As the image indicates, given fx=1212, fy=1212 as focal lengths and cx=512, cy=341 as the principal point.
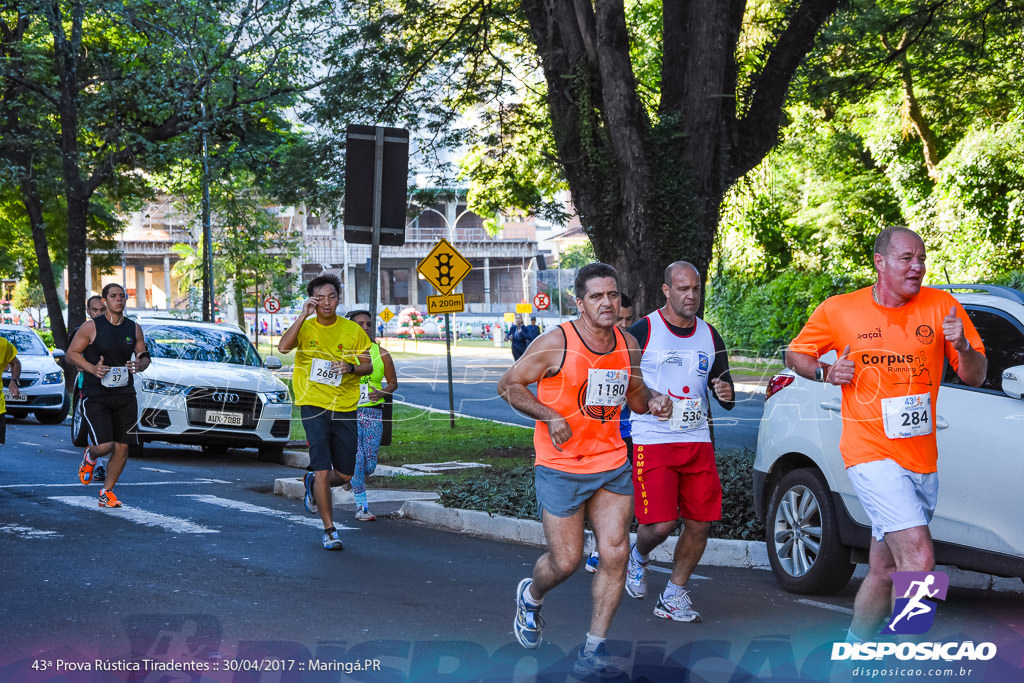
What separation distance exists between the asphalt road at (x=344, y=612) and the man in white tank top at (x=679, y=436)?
0.45 metres

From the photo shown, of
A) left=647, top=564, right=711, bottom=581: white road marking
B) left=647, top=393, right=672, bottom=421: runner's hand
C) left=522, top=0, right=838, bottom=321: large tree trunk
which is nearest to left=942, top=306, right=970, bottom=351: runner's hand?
left=647, top=393, right=672, bottom=421: runner's hand

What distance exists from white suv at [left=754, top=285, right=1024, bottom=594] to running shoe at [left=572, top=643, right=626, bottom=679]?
2.11 m

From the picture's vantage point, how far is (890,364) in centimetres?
541

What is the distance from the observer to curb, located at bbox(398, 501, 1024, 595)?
7863 millimetres

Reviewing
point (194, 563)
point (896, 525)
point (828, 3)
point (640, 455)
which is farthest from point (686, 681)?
point (828, 3)

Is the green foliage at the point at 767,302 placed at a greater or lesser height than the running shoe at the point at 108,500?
greater

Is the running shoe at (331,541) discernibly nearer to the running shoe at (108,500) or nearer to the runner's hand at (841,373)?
the running shoe at (108,500)

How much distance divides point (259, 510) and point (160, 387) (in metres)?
4.94

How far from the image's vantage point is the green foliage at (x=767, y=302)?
34.8m

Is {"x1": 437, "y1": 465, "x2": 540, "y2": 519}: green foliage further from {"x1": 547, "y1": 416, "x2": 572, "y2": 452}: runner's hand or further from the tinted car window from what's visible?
{"x1": 547, "y1": 416, "x2": 572, "y2": 452}: runner's hand

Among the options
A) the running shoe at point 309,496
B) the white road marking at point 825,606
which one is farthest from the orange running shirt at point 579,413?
the running shoe at point 309,496

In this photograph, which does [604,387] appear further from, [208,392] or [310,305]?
[208,392]

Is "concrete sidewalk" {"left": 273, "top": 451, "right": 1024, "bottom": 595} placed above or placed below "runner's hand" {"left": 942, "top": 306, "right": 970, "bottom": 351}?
below

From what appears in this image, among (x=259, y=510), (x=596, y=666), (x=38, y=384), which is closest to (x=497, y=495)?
(x=259, y=510)
